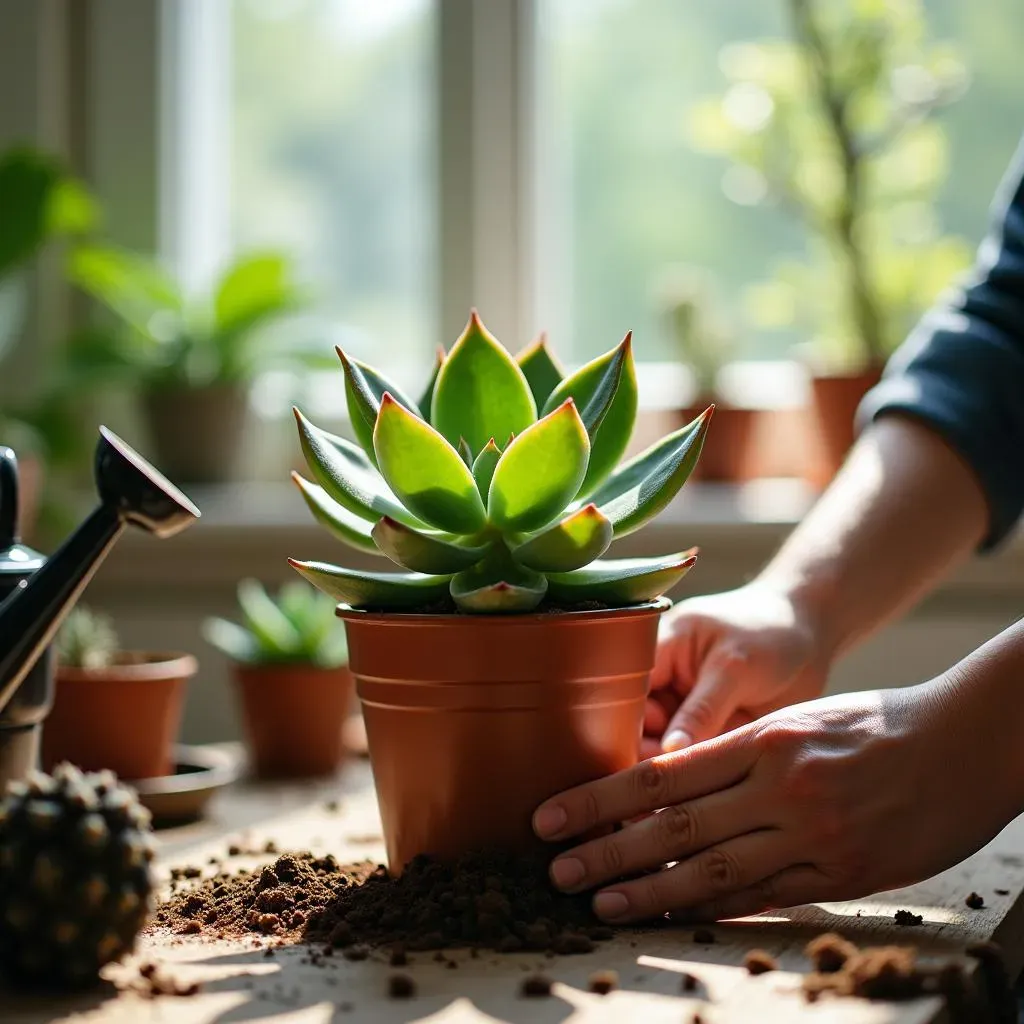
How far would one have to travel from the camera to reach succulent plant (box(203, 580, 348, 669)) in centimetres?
138

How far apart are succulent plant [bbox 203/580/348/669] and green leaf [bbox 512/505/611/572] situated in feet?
2.17

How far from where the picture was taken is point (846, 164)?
1.95m

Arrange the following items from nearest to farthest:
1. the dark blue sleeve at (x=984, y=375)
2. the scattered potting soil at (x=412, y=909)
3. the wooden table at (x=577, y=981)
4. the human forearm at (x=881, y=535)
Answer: the wooden table at (x=577, y=981), the scattered potting soil at (x=412, y=909), the human forearm at (x=881, y=535), the dark blue sleeve at (x=984, y=375)

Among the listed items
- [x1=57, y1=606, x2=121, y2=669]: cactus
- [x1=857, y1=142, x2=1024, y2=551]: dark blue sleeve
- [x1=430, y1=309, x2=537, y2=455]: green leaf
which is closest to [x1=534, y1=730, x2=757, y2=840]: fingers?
[x1=430, y1=309, x2=537, y2=455]: green leaf

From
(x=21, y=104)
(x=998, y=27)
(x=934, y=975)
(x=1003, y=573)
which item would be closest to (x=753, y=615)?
(x=934, y=975)

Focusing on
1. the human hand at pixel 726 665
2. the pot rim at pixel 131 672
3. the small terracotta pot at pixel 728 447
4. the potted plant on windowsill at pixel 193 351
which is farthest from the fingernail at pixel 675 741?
the potted plant on windowsill at pixel 193 351

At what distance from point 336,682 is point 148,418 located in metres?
0.99

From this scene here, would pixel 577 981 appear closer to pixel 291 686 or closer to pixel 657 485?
pixel 657 485

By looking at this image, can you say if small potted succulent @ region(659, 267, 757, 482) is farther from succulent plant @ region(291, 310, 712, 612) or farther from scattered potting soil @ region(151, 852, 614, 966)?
scattered potting soil @ region(151, 852, 614, 966)

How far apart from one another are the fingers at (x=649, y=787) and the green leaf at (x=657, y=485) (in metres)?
0.13

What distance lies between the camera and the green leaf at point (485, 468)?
2.51 ft

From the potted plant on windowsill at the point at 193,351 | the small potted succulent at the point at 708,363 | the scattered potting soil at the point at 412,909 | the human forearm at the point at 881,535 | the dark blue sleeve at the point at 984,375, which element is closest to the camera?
the scattered potting soil at the point at 412,909

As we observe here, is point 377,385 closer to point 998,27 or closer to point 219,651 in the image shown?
point 219,651

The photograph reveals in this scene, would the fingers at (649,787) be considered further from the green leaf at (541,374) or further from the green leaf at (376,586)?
the green leaf at (541,374)
